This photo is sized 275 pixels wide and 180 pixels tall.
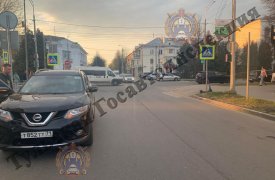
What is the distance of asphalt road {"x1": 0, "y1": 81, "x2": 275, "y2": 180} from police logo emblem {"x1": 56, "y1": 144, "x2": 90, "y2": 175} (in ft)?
0.38

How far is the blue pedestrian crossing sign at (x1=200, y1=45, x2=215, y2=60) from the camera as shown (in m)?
19.3

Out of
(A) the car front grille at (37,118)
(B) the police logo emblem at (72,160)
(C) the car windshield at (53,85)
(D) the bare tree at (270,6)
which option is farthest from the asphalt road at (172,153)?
(D) the bare tree at (270,6)

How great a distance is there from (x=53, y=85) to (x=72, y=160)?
2.38m

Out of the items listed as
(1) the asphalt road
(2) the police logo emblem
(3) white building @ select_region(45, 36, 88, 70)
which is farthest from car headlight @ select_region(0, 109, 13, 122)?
(3) white building @ select_region(45, 36, 88, 70)

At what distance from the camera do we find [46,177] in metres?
4.55

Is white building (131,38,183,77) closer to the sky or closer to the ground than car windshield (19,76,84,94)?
closer to the sky

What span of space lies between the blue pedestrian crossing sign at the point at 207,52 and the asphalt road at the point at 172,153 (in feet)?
34.0

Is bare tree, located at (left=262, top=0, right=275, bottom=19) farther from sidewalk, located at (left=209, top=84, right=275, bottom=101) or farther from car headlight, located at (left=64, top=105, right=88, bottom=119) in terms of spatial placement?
car headlight, located at (left=64, top=105, right=88, bottom=119)

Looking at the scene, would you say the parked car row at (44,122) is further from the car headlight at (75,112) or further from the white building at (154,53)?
the white building at (154,53)

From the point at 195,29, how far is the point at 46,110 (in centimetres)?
4188

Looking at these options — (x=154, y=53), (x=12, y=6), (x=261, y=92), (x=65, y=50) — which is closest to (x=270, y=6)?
(x=261, y=92)

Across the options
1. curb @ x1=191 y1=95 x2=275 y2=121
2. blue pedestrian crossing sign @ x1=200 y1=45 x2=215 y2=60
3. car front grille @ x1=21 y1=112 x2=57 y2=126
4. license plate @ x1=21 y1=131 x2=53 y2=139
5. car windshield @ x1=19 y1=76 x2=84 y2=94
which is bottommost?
curb @ x1=191 y1=95 x2=275 y2=121

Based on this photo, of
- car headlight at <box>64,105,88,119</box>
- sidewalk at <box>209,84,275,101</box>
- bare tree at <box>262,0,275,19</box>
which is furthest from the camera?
bare tree at <box>262,0,275,19</box>

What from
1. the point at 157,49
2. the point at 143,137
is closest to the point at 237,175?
the point at 143,137
